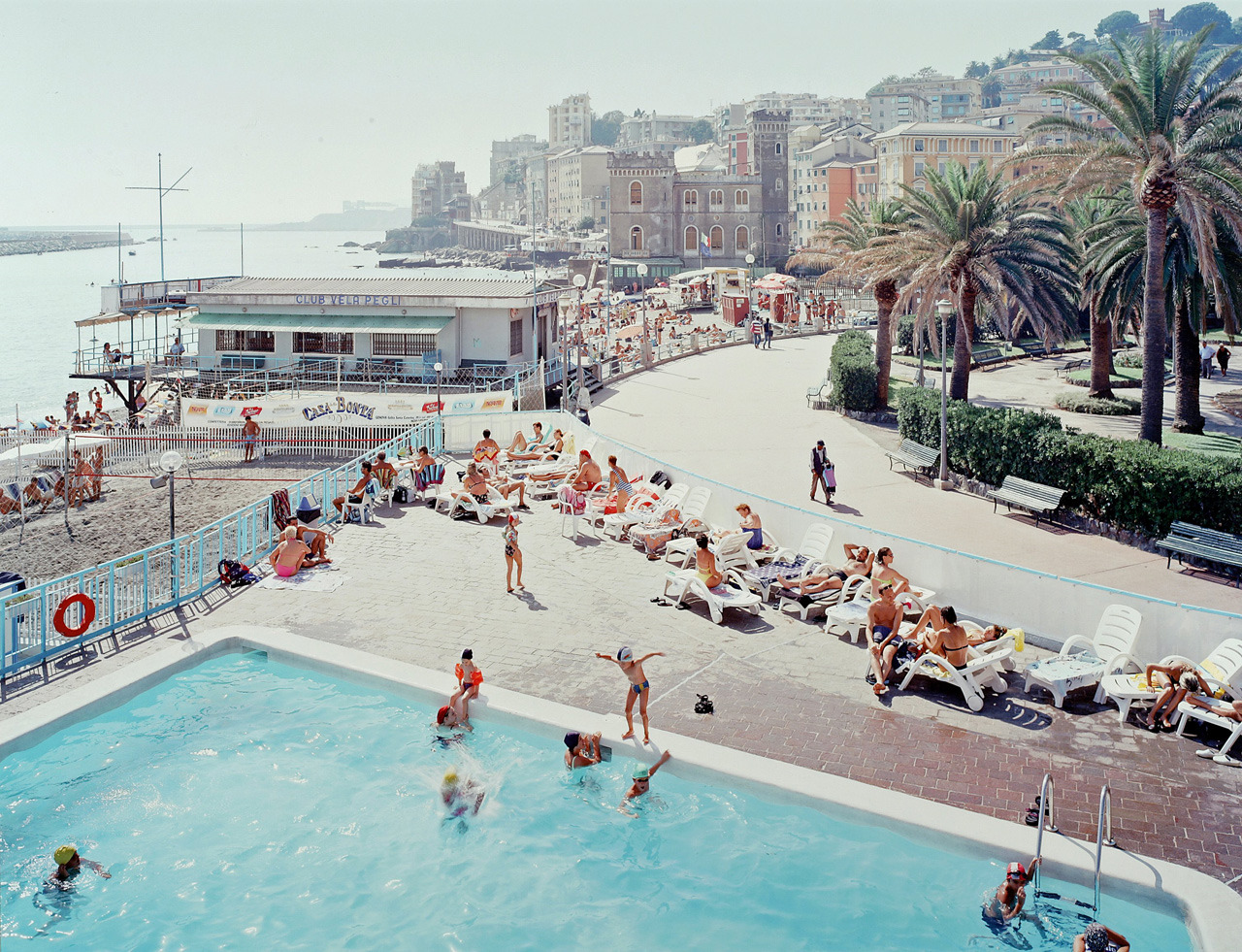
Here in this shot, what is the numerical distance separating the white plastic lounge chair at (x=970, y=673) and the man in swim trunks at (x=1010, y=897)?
9.27 ft

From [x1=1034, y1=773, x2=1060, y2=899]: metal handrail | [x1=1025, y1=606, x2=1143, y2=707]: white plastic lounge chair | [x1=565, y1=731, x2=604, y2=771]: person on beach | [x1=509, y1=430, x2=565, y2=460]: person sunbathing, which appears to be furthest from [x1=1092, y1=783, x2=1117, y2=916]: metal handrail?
[x1=509, y1=430, x2=565, y2=460]: person sunbathing

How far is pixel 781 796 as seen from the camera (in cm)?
899

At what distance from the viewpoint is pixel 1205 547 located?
14.5m

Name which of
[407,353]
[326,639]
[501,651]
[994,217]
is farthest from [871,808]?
[407,353]

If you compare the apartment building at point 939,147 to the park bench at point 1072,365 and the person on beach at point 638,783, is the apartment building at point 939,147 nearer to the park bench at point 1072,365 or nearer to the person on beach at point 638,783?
the park bench at point 1072,365

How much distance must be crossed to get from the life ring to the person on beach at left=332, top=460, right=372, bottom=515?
18.0 feet

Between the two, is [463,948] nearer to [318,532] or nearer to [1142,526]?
[318,532]

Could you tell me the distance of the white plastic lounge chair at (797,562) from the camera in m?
13.5

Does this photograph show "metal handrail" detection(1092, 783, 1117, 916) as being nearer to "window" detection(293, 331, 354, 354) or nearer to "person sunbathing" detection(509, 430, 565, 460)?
"person sunbathing" detection(509, 430, 565, 460)

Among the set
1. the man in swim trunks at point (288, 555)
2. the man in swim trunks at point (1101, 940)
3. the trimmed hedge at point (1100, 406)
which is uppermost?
the trimmed hedge at point (1100, 406)

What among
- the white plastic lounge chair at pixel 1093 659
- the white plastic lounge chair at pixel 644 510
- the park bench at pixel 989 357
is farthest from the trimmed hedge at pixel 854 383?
the white plastic lounge chair at pixel 1093 659

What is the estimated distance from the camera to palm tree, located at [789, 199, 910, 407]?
29766 millimetres

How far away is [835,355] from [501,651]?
22310mm

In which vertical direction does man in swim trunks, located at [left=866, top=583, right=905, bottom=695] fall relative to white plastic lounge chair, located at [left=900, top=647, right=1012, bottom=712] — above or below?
above
